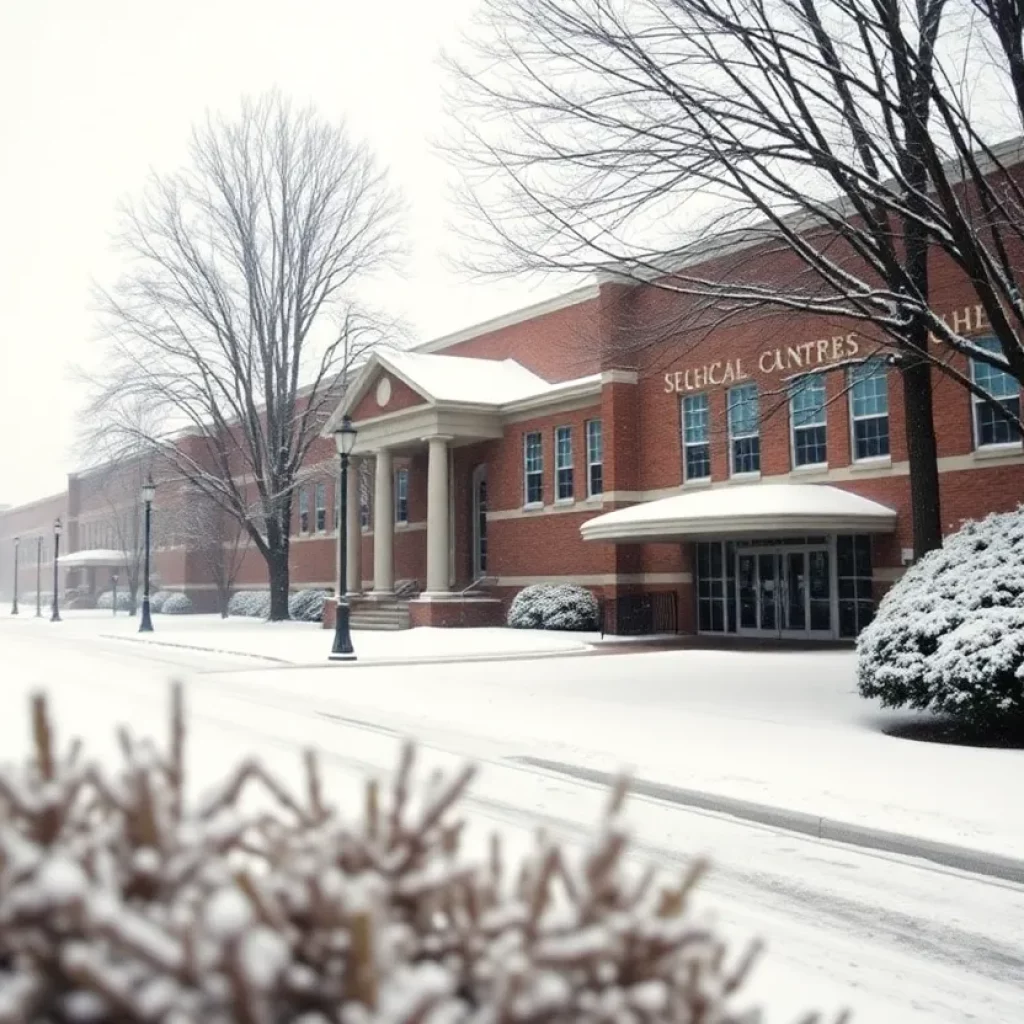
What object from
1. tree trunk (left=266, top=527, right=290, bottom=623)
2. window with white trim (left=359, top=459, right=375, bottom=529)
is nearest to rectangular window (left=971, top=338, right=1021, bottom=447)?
window with white trim (left=359, top=459, right=375, bottom=529)

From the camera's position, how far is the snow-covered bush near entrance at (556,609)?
30859mm

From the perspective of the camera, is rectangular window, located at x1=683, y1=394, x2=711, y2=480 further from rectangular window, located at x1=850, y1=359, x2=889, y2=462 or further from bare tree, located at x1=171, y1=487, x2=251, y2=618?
bare tree, located at x1=171, y1=487, x2=251, y2=618

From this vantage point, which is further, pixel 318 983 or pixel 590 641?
pixel 590 641

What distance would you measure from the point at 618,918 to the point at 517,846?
5.75m

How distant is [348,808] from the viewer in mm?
8305

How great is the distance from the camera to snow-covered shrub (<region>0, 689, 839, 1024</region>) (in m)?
1.44

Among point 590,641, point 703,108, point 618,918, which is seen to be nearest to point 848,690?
point 703,108

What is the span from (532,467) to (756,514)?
11.8m

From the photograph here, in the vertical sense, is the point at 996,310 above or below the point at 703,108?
below

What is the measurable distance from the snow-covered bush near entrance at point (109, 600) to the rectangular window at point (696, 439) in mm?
44326

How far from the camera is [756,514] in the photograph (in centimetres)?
2416

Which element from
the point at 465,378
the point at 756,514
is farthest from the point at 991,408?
the point at 465,378

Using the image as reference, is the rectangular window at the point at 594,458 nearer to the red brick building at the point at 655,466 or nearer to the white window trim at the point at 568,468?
the red brick building at the point at 655,466

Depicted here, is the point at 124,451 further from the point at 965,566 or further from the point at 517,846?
the point at 517,846
